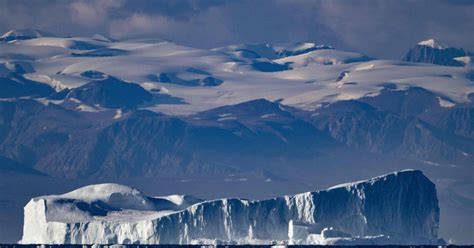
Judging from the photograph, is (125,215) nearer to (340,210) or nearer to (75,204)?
(75,204)

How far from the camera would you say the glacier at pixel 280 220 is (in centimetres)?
14712

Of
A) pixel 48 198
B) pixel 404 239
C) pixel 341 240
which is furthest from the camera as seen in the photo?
pixel 48 198

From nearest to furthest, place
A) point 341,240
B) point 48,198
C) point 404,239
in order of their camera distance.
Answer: point 341,240 → point 404,239 → point 48,198

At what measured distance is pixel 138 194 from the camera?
162750mm

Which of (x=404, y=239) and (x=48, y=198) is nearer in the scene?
(x=404, y=239)

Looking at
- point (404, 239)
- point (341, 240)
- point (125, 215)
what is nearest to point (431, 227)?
point (404, 239)

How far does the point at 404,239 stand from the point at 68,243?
2831 cm

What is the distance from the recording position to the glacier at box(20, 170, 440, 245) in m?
147

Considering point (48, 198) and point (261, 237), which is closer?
point (261, 237)

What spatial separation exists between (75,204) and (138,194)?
7.72 m

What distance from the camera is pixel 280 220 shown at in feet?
485

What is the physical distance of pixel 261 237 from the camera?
147 metres

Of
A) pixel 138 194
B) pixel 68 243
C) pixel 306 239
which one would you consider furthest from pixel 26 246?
pixel 306 239

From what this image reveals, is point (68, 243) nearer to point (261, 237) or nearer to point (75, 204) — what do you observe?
point (75, 204)
